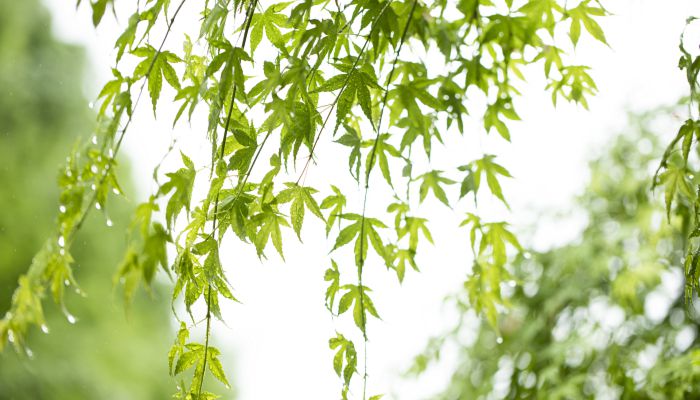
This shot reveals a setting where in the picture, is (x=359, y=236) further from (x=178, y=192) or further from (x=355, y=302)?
(x=178, y=192)

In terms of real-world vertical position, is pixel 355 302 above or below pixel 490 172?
below

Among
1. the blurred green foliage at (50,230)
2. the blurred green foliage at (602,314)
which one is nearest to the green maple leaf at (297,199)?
the blurred green foliage at (602,314)

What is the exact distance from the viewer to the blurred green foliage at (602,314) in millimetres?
1538

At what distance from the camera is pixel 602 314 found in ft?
5.66

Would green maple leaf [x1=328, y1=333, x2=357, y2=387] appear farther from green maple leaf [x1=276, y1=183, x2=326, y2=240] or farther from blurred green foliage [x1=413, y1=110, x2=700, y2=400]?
blurred green foliage [x1=413, y1=110, x2=700, y2=400]

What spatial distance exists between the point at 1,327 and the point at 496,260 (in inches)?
23.5

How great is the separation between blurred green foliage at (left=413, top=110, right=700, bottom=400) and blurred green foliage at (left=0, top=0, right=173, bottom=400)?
2.51 m

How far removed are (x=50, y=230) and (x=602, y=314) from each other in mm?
2940

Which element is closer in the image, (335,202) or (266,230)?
(266,230)

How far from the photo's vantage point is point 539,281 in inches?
74.9

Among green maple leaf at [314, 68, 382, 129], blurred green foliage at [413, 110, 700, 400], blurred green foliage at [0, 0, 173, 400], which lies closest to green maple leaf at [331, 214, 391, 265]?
green maple leaf at [314, 68, 382, 129]

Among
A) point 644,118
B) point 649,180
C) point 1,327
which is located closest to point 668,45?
point 644,118

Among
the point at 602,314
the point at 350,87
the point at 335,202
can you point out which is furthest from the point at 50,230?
the point at 350,87

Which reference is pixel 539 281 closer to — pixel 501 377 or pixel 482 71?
pixel 501 377
